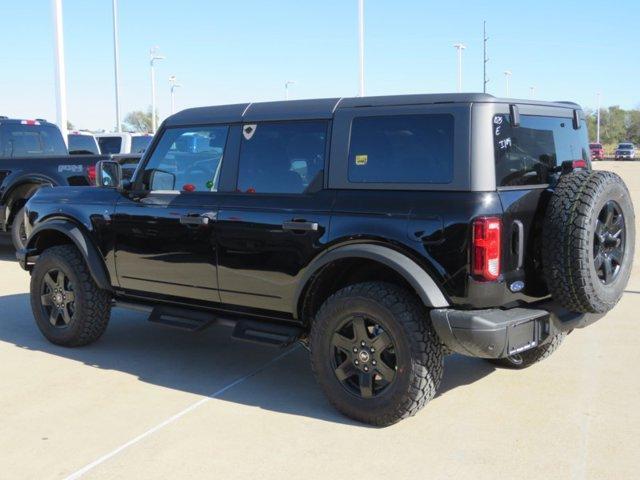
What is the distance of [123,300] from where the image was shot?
5.78m

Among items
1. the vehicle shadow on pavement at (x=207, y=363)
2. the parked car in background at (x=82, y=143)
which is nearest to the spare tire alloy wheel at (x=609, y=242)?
the vehicle shadow on pavement at (x=207, y=363)

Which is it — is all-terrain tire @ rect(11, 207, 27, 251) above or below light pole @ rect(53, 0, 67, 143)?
below

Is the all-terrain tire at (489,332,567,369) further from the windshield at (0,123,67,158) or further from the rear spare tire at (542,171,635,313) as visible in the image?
the windshield at (0,123,67,158)

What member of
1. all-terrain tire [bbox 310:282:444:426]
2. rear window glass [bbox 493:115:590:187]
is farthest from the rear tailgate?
all-terrain tire [bbox 310:282:444:426]

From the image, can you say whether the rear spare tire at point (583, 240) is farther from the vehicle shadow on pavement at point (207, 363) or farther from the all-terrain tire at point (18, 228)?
the all-terrain tire at point (18, 228)

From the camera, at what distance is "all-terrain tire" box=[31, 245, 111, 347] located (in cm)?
578

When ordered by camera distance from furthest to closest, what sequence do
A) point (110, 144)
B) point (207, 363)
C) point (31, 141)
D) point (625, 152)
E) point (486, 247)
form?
point (625, 152) → point (110, 144) → point (31, 141) → point (207, 363) → point (486, 247)

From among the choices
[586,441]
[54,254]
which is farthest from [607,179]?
[54,254]

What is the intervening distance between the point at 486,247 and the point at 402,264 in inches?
18.4

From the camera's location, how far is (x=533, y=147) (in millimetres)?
4449

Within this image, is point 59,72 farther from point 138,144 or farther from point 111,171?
point 111,171

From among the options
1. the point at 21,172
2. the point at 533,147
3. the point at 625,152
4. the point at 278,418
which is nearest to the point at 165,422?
the point at 278,418

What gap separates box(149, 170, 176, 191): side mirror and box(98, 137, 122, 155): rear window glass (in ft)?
44.2

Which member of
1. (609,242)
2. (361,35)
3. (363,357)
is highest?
(361,35)
